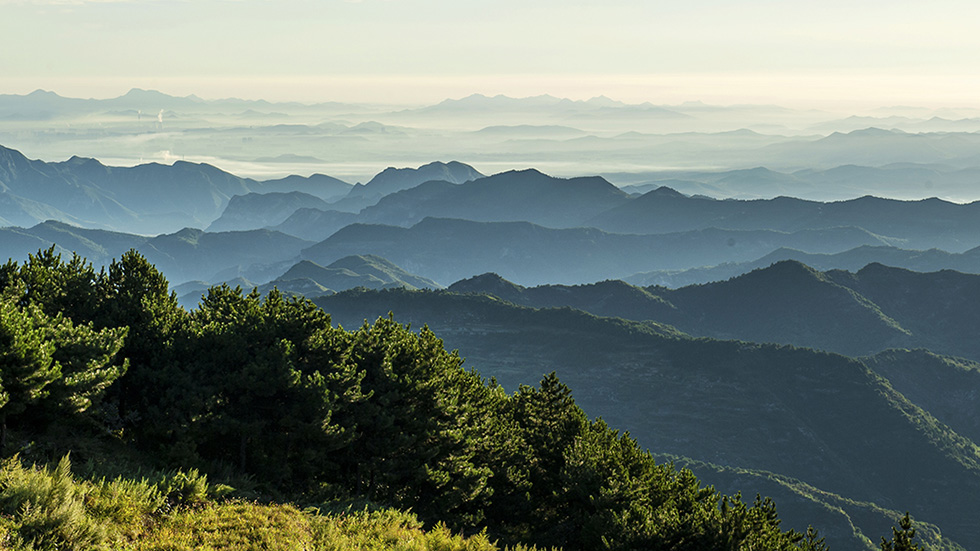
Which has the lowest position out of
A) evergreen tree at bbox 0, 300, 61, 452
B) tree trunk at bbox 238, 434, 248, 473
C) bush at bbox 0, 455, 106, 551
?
tree trunk at bbox 238, 434, 248, 473

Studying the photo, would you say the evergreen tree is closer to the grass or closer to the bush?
the grass

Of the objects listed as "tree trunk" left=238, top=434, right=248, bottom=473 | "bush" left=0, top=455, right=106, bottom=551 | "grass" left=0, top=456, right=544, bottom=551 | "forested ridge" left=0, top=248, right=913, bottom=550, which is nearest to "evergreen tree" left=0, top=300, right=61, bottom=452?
"forested ridge" left=0, top=248, right=913, bottom=550

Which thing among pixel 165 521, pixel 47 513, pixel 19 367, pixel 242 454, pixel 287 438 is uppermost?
pixel 19 367

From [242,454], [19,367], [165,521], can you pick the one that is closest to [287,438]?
[242,454]

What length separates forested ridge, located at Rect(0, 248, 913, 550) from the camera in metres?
33.7

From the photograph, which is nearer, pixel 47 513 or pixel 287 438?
pixel 47 513

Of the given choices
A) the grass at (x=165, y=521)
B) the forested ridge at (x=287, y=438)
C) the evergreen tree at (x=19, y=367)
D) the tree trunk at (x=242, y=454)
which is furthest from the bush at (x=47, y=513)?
the tree trunk at (x=242, y=454)

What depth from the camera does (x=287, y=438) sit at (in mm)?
44344

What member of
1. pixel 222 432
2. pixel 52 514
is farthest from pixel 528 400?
pixel 52 514

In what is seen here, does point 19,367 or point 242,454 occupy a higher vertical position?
point 19,367

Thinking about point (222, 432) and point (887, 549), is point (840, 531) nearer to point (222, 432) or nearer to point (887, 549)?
point (887, 549)

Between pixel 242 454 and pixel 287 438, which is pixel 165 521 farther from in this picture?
pixel 287 438

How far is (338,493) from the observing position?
148ft

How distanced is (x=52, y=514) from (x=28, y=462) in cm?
922
